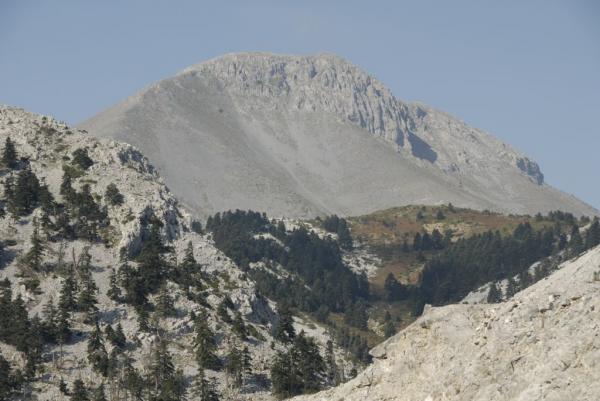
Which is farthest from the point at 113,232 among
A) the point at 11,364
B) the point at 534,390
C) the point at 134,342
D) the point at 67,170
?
the point at 534,390

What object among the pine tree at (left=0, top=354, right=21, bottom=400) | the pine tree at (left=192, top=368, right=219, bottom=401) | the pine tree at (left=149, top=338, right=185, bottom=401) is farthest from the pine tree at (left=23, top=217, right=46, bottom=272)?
the pine tree at (left=192, top=368, right=219, bottom=401)

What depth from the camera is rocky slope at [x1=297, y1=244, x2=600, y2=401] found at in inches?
2314

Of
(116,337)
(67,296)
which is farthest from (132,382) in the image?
(67,296)

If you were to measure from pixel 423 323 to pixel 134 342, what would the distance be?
304ft

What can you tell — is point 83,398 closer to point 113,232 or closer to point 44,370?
point 44,370

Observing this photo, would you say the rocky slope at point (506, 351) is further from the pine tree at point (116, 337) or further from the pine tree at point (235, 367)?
the pine tree at point (116, 337)

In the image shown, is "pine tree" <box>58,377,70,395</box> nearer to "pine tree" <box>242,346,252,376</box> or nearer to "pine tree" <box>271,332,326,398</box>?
"pine tree" <box>242,346,252,376</box>

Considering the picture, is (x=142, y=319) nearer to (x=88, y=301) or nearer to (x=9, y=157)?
(x=88, y=301)

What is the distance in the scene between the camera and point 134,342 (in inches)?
6260

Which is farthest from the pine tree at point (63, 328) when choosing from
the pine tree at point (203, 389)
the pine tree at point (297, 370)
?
the pine tree at point (297, 370)

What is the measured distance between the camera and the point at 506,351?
63938 millimetres

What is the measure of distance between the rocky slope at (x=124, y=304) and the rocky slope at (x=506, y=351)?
78.9m

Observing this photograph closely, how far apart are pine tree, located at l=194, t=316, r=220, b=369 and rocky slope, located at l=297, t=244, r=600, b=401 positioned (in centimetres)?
8079

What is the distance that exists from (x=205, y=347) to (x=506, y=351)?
323ft
